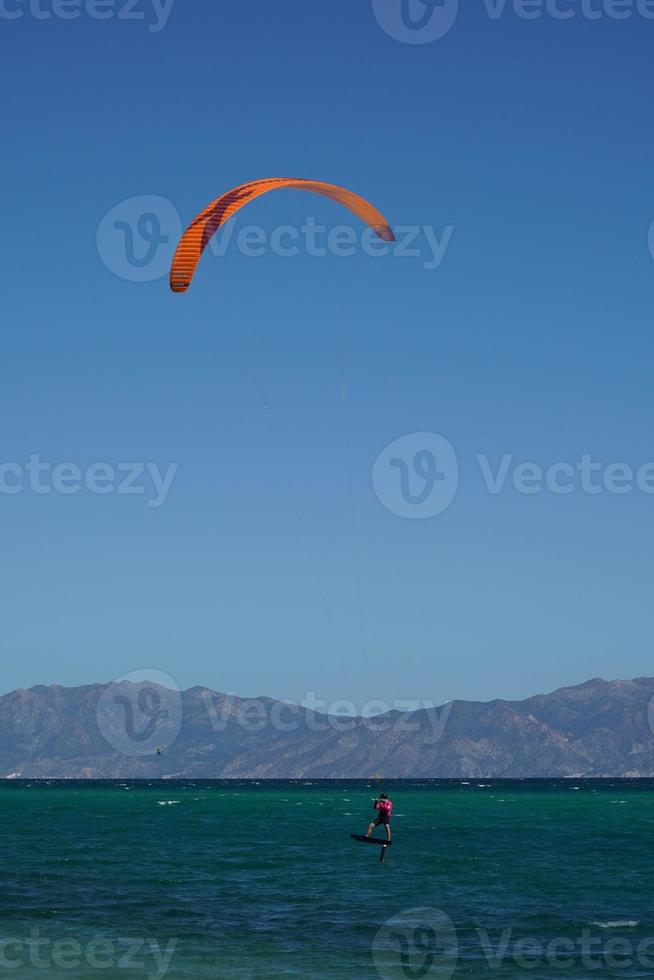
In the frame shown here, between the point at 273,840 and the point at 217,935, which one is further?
the point at 273,840

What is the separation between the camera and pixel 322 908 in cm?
5259

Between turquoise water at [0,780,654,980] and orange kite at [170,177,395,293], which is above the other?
orange kite at [170,177,395,293]

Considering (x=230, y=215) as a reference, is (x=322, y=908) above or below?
below

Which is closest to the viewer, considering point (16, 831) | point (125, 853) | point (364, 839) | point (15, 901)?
point (364, 839)

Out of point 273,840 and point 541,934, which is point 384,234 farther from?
point 273,840

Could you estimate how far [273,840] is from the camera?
102750 millimetres

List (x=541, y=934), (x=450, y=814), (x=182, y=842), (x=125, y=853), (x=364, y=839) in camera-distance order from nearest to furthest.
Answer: (x=364, y=839), (x=541, y=934), (x=125, y=853), (x=182, y=842), (x=450, y=814)

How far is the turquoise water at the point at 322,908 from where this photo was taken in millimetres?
39688

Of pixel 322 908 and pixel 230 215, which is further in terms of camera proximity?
pixel 322 908

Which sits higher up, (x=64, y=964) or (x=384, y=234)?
(x=384, y=234)

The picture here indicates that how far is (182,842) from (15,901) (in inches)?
1834

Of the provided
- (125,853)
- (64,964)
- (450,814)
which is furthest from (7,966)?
(450,814)

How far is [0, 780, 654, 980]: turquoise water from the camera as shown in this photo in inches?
1563

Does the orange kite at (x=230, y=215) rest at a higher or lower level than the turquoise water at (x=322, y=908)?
higher
